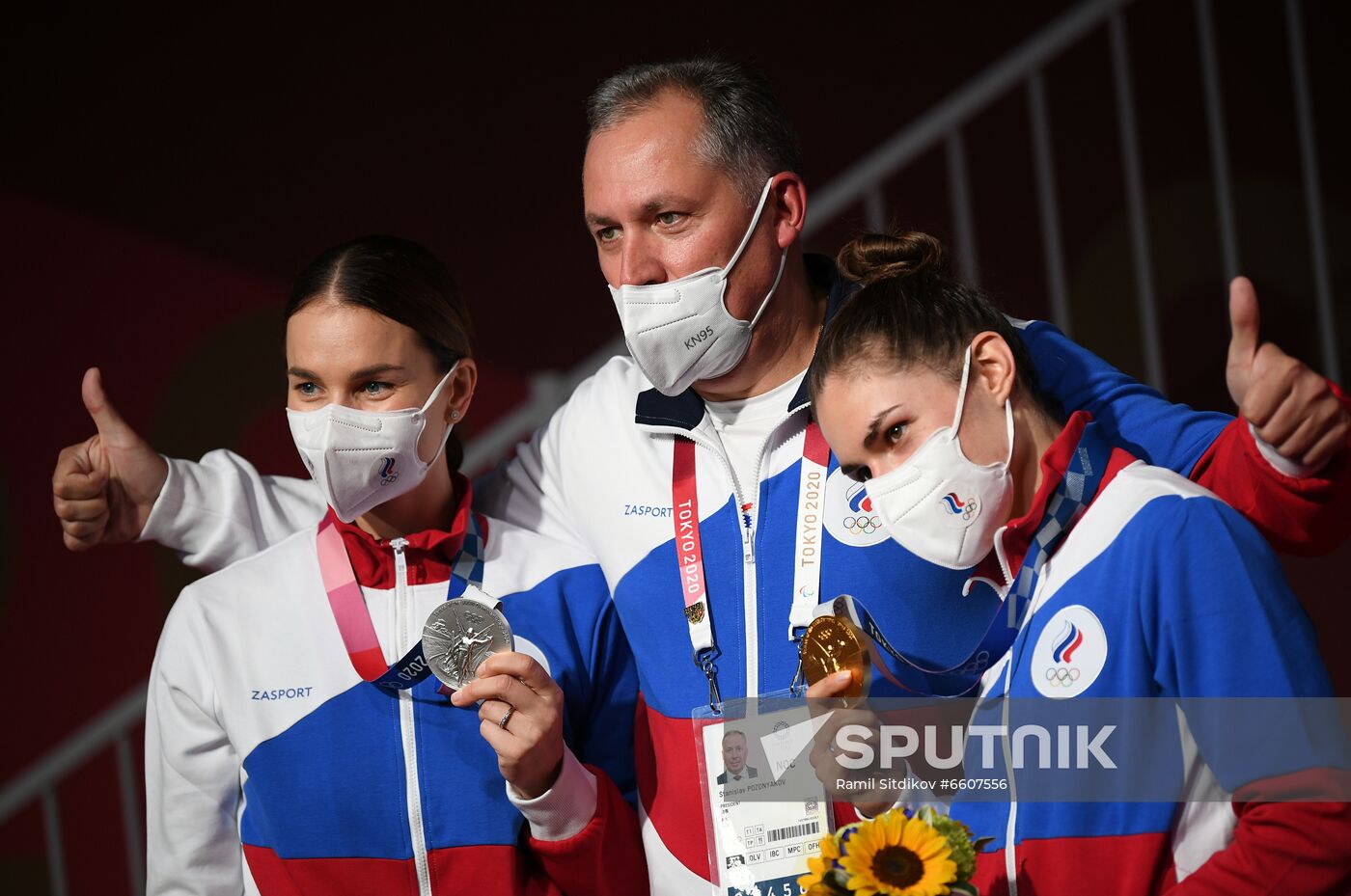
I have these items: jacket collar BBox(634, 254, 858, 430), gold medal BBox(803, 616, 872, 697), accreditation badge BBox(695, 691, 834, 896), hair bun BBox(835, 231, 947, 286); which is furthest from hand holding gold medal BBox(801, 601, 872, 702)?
hair bun BBox(835, 231, 947, 286)

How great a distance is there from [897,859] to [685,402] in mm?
1076

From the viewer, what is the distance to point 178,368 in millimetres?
5336

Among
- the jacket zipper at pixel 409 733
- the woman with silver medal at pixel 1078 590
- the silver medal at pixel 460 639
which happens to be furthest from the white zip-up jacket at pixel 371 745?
the woman with silver medal at pixel 1078 590

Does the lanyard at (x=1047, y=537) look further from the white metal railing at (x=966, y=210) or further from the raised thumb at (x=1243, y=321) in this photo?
the white metal railing at (x=966, y=210)

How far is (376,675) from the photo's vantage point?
259cm

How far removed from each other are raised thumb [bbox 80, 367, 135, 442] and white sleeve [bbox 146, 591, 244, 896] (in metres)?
0.47

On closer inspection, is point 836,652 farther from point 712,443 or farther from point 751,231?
point 751,231

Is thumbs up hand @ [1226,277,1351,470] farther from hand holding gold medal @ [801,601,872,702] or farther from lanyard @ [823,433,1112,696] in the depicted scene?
hand holding gold medal @ [801,601,872,702]

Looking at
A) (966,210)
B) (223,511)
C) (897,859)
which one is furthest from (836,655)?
(966,210)

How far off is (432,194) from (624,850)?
11.9ft

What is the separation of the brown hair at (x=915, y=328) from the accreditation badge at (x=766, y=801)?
1.78 ft

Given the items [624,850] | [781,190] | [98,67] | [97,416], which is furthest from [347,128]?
[624,850]

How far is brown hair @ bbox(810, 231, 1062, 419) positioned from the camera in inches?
85.4

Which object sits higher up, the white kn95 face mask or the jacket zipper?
the white kn95 face mask
